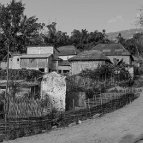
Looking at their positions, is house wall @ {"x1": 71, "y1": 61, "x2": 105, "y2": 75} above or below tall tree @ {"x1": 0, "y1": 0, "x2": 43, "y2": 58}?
below

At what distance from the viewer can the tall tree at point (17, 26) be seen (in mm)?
68000

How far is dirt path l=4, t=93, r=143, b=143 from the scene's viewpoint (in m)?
16.9

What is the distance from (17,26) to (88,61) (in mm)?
31229

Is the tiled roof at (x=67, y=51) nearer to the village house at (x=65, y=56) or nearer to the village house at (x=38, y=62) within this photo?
the village house at (x=65, y=56)

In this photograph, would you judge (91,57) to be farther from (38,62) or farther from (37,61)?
(37,61)

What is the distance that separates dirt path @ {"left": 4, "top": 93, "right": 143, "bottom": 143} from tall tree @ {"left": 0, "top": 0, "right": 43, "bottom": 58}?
49038 millimetres

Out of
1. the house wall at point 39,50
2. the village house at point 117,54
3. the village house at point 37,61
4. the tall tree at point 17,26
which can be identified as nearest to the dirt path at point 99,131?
the village house at point 117,54

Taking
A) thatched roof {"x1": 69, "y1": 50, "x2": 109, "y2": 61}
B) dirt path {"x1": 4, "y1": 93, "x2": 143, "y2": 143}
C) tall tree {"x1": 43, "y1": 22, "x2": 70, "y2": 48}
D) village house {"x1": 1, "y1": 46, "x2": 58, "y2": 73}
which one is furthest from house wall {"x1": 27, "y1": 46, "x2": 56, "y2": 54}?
dirt path {"x1": 4, "y1": 93, "x2": 143, "y2": 143}

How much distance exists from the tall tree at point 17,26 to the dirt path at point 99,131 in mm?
49038

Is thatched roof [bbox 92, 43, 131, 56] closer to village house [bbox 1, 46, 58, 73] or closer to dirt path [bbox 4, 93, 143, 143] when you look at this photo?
village house [bbox 1, 46, 58, 73]

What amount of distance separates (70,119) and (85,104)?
177 inches

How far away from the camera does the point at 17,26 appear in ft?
229

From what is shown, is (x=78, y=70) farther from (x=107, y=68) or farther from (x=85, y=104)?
(x=85, y=104)

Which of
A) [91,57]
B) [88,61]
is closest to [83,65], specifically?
[88,61]
